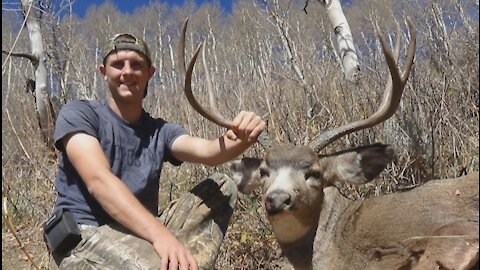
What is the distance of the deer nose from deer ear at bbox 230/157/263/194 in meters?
0.77

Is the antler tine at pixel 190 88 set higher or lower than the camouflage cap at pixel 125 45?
lower

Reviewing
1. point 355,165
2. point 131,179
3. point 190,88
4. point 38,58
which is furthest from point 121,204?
point 38,58

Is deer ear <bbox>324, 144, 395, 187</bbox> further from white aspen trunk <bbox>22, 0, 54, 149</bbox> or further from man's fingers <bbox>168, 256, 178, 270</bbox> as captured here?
white aspen trunk <bbox>22, 0, 54, 149</bbox>

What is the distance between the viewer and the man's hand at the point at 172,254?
392cm

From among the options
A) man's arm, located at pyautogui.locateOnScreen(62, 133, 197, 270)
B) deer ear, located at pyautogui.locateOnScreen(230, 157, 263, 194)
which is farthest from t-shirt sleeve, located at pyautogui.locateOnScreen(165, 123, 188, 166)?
man's arm, located at pyautogui.locateOnScreen(62, 133, 197, 270)

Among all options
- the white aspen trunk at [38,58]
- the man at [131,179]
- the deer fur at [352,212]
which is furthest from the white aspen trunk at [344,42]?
the white aspen trunk at [38,58]

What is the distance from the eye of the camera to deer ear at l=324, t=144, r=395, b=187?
459 centimetres

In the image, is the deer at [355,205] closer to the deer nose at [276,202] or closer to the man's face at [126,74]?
the deer nose at [276,202]

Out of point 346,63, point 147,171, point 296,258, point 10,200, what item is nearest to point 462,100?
point 346,63

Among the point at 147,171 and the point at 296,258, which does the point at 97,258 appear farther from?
the point at 296,258

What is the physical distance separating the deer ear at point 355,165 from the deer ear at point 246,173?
544 mm

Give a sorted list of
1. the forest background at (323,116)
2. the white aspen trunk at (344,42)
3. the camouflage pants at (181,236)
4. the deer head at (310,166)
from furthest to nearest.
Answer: the white aspen trunk at (344,42) → the forest background at (323,116) → the deer head at (310,166) → the camouflage pants at (181,236)

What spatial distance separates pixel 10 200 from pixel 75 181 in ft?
11.9

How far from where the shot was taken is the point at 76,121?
14.1 ft
